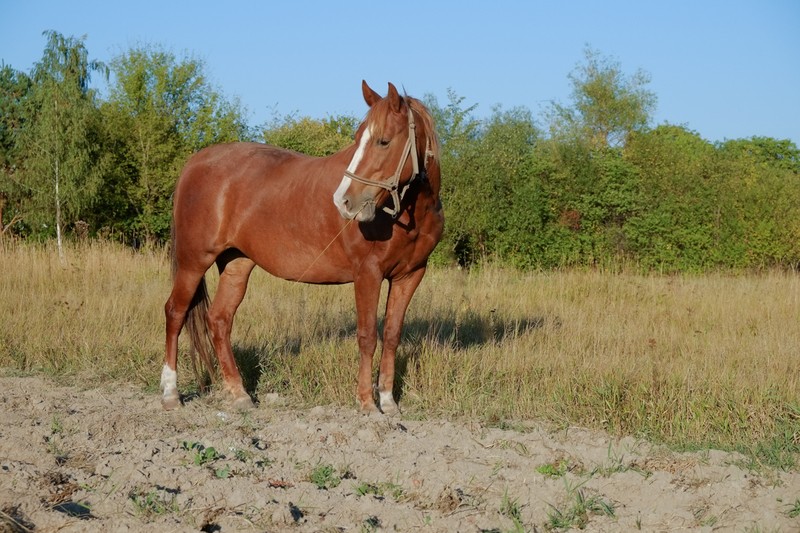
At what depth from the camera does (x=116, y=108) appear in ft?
73.6

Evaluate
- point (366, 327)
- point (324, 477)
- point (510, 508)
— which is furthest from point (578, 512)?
point (366, 327)

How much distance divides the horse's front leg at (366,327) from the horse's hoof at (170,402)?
147 cm

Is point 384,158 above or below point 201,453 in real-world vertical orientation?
above

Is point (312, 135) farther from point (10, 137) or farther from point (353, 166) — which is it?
point (353, 166)

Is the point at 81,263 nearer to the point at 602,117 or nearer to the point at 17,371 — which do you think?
the point at 17,371

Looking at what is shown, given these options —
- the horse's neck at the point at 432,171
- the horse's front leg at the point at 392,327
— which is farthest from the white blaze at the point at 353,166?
the horse's front leg at the point at 392,327

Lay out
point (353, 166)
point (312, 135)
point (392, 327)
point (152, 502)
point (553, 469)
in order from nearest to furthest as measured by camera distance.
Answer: point (152, 502) < point (553, 469) < point (353, 166) < point (392, 327) < point (312, 135)

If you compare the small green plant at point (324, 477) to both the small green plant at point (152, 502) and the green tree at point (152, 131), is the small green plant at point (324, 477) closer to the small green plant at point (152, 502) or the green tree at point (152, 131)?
the small green plant at point (152, 502)

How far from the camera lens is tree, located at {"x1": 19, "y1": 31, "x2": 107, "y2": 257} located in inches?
739

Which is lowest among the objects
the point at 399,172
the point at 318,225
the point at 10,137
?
the point at 318,225

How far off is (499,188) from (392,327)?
12.2 metres

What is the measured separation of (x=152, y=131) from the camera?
2120 centimetres

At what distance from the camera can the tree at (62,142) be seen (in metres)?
18.8

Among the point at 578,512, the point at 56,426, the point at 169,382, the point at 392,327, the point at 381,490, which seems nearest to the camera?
the point at 578,512
